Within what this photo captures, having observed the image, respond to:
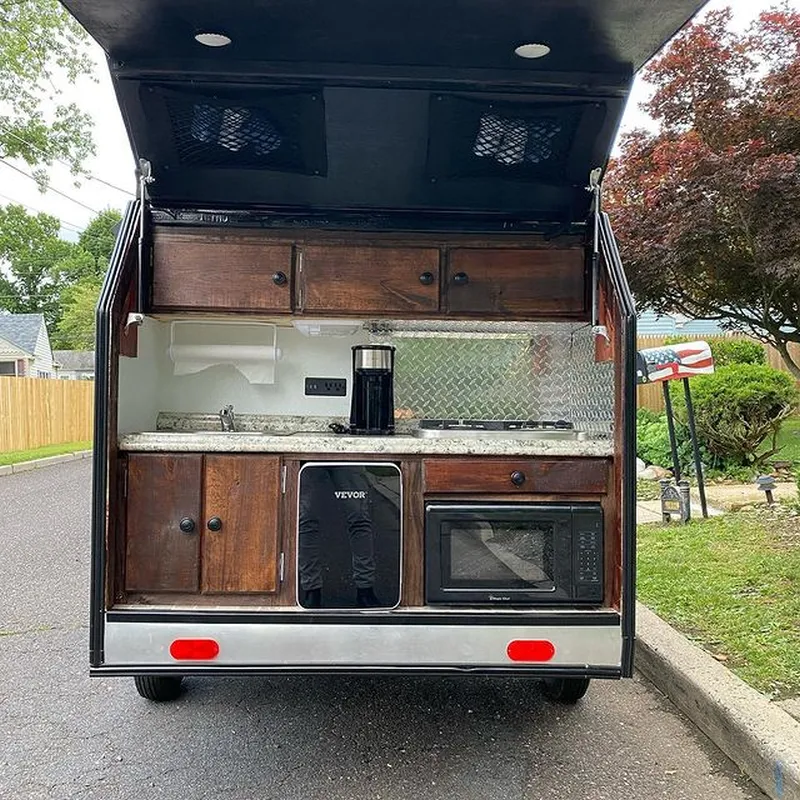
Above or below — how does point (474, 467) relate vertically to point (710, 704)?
above

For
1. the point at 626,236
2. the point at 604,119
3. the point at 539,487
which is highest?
the point at 626,236

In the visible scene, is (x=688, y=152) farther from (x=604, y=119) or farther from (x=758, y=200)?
(x=604, y=119)

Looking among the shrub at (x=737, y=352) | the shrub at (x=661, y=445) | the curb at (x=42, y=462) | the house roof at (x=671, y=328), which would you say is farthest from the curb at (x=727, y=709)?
the house roof at (x=671, y=328)

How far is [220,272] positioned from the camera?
3217 millimetres

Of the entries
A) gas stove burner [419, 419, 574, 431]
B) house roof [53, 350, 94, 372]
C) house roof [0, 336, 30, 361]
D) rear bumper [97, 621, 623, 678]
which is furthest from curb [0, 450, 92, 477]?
house roof [53, 350, 94, 372]

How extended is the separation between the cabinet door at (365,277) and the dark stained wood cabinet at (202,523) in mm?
900

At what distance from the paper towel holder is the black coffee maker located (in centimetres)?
56

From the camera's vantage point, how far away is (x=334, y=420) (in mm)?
3887

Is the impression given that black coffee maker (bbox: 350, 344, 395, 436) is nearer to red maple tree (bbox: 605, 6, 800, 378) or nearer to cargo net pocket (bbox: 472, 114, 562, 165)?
cargo net pocket (bbox: 472, 114, 562, 165)

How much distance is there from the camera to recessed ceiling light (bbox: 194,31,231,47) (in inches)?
92.6

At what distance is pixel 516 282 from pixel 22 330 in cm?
3406

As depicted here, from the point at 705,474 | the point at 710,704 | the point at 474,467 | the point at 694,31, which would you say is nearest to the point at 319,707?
the point at 474,467

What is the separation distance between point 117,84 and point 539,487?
201 cm

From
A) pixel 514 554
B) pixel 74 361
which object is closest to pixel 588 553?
pixel 514 554
